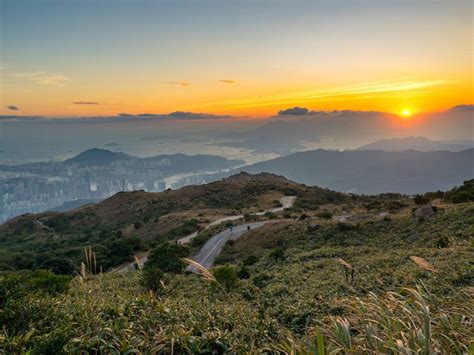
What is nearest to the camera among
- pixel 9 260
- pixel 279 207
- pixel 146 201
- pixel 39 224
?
pixel 9 260

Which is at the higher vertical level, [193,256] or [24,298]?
[24,298]

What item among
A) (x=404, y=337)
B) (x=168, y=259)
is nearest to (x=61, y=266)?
(x=168, y=259)

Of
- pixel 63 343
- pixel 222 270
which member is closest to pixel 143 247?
pixel 222 270

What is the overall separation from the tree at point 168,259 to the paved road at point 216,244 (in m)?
4.85

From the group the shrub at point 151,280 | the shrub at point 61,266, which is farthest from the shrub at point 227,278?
the shrub at point 61,266

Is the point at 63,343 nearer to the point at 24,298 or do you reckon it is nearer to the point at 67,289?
the point at 24,298

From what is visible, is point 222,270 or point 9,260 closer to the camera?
point 222,270

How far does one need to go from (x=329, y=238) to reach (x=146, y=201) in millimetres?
43899

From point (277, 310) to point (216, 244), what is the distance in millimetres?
22301

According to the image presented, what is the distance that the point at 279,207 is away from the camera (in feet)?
157

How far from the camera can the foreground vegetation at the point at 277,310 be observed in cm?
331

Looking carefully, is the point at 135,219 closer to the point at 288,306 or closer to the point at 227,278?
the point at 227,278

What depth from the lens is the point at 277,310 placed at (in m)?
8.17

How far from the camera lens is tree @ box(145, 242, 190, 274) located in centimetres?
1909
